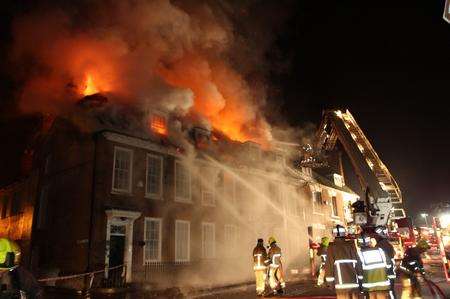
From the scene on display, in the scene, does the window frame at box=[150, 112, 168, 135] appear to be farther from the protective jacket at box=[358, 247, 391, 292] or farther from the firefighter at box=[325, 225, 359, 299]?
the protective jacket at box=[358, 247, 391, 292]

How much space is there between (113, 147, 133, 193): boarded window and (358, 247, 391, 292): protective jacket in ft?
38.8

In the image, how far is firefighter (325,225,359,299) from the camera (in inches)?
264

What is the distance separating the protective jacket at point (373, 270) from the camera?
6.44 metres

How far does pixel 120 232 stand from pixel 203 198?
5.40 metres

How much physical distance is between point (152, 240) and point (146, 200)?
183 cm

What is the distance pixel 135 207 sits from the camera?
16.2 metres

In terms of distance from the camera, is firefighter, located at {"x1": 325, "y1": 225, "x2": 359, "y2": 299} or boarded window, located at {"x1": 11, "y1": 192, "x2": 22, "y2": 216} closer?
firefighter, located at {"x1": 325, "y1": 225, "x2": 359, "y2": 299}

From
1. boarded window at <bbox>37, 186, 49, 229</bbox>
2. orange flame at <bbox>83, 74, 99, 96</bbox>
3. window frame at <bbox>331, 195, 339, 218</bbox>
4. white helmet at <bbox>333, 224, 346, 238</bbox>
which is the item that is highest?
orange flame at <bbox>83, 74, 99, 96</bbox>

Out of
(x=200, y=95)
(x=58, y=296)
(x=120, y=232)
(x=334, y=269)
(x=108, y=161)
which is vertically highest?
(x=200, y=95)

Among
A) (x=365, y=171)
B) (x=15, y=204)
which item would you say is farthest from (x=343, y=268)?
(x=15, y=204)

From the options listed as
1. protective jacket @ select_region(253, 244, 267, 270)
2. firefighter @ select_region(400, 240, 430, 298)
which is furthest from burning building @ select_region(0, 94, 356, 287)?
firefighter @ select_region(400, 240, 430, 298)

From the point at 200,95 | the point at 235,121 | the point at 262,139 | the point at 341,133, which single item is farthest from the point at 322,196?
the point at 341,133

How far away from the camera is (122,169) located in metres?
16.5

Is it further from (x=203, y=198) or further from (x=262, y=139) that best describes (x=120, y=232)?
(x=262, y=139)
